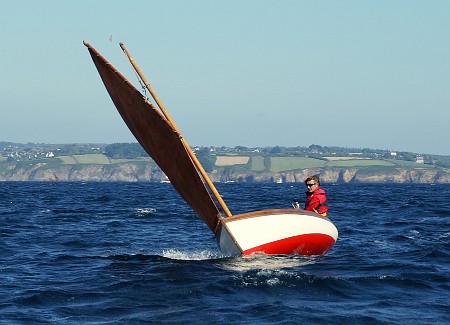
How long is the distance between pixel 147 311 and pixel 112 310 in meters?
0.71

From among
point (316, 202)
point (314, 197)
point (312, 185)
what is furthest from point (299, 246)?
point (312, 185)

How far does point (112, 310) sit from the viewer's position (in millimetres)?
17250

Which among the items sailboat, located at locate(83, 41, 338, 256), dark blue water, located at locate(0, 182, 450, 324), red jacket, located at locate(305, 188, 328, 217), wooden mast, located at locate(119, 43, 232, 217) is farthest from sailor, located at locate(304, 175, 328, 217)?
wooden mast, located at locate(119, 43, 232, 217)

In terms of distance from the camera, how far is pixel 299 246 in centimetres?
2528

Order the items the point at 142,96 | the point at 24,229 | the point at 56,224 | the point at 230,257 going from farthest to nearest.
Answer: the point at 56,224, the point at 24,229, the point at 230,257, the point at 142,96

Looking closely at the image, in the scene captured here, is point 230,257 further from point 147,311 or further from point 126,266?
point 147,311

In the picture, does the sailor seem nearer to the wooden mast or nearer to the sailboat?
the sailboat

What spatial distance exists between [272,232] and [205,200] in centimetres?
211

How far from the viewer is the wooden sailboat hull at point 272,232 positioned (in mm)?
23797

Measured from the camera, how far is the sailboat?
23.6 meters

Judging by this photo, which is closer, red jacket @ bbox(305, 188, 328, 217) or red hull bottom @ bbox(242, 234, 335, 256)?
red hull bottom @ bbox(242, 234, 335, 256)

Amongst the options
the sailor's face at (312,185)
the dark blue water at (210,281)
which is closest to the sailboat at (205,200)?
the dark blue water at (210,281)

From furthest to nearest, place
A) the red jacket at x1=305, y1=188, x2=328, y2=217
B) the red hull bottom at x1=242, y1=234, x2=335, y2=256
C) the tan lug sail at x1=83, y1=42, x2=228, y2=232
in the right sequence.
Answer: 1. the red jacket at x1=305, y1=188, x2=328, y2=217
2. the red hull bottom at x1=242, y1=234, x2=335, y2=256
3. the tan lug sail at x1=83, y1=42, x2=228, y2=232

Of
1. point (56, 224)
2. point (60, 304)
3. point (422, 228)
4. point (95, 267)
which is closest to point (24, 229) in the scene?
point (56, 224)
